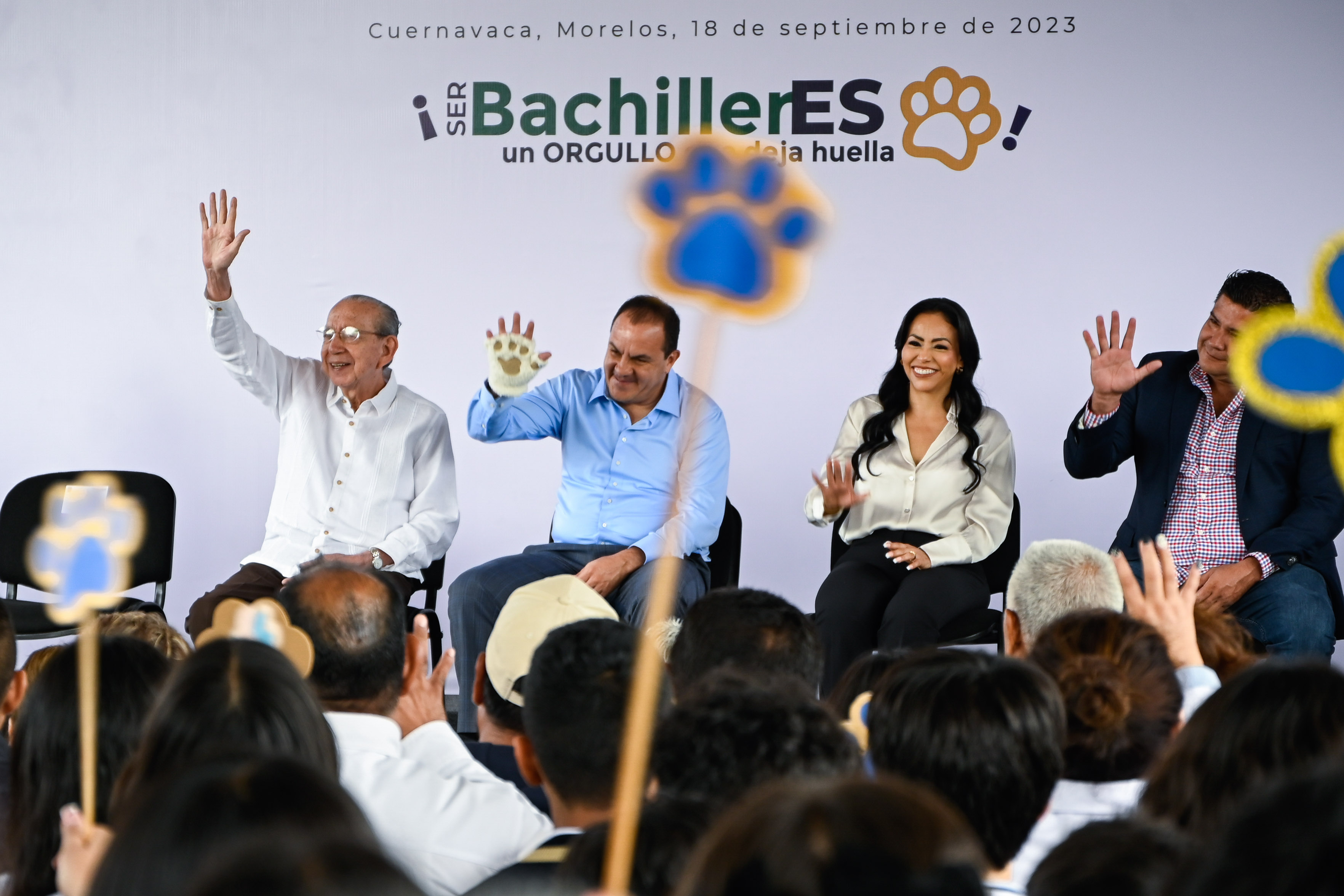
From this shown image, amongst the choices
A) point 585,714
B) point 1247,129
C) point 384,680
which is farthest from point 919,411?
point 585,714

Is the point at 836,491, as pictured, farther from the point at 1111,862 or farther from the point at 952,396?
the point at 1111,862

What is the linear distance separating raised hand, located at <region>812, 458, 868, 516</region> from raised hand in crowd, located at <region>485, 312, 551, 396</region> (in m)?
0.81

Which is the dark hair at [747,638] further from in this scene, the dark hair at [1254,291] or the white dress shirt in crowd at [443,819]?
the dark hair at [1254,291]

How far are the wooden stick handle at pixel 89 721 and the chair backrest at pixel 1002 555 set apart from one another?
230 centimetres

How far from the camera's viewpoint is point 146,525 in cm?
397

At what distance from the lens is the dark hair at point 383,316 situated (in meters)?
3.71

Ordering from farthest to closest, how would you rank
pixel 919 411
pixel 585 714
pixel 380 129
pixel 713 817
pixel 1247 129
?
pixel 380 129, pixel 1247 129, pixel 919 411, pixel 585 714, pixel 713 817

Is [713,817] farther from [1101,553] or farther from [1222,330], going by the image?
[1222,330]

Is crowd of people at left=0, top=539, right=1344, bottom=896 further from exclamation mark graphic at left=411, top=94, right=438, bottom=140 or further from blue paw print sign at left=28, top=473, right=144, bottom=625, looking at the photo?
exclamation mark graphic at left=411, top=94, right=438, bottom=140

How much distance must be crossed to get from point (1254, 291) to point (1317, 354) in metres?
1.77

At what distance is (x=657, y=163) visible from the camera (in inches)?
171

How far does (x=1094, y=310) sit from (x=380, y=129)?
7.74 ft

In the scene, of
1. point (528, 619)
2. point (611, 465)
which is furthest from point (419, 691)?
point (611, 465)

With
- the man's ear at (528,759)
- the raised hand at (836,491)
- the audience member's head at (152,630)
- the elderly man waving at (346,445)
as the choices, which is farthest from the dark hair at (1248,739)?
the elderly man waving at (346,445)
